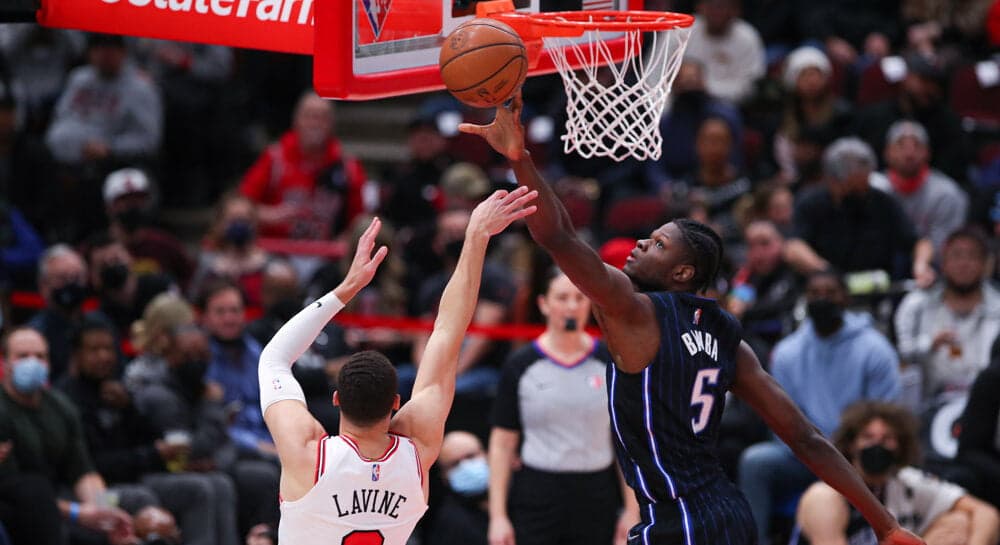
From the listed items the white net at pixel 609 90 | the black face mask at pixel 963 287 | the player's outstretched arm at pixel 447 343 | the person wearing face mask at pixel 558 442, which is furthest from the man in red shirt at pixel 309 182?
the player's outstretched arm at pixel 447 343

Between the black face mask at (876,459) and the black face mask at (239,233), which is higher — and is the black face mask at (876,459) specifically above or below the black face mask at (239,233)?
below

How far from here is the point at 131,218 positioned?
11.9 metres

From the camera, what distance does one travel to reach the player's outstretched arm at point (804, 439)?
6.06m

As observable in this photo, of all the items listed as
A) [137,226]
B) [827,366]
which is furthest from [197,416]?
[827,366]

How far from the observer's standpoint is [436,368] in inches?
228

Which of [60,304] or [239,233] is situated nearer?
[60,304]

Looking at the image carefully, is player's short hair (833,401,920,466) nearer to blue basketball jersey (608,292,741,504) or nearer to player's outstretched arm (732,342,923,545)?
player's outstretched arm (732,342,923,545)

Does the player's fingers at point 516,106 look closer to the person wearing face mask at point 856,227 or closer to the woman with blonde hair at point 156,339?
the woman with blonde hair at point 156,339

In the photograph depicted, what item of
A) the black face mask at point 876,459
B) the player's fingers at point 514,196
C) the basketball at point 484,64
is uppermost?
the basketball at point 484,64

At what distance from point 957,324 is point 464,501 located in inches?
150

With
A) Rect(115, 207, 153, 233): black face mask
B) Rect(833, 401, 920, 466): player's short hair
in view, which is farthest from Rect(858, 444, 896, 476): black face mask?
Rect(115, 207, 153, 233): black face mask

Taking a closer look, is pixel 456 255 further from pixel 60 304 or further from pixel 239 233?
pixel 60 304

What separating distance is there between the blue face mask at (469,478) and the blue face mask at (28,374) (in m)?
2.59

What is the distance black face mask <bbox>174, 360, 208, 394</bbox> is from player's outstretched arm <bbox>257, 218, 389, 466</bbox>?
12.9 ft
